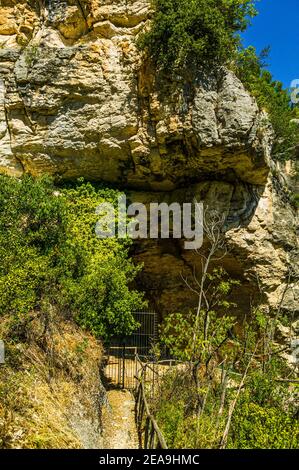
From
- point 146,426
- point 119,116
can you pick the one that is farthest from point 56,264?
point 119,116

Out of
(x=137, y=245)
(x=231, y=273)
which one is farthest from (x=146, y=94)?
(x=231, y=273)

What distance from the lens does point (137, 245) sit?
1608 centimetres

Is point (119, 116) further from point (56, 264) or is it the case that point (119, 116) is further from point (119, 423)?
point (119, 423)

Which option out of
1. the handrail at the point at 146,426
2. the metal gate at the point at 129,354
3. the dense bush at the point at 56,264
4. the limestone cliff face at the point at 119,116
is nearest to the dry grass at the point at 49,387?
the dense bush at the point at 56,264

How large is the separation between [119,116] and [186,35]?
279cm

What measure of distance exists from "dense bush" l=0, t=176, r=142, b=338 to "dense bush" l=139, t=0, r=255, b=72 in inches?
184

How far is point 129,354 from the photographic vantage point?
15.7 metres

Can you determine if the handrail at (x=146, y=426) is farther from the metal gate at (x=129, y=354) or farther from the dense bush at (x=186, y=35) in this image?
the dense bush at (x=186, y=35)

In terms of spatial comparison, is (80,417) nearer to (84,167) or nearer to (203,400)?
(203,400)

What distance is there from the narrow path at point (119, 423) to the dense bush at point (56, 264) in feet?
5.68

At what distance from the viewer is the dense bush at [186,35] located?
12680mm

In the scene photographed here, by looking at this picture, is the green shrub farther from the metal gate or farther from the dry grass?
the metal gate

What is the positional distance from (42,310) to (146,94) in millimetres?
6884
